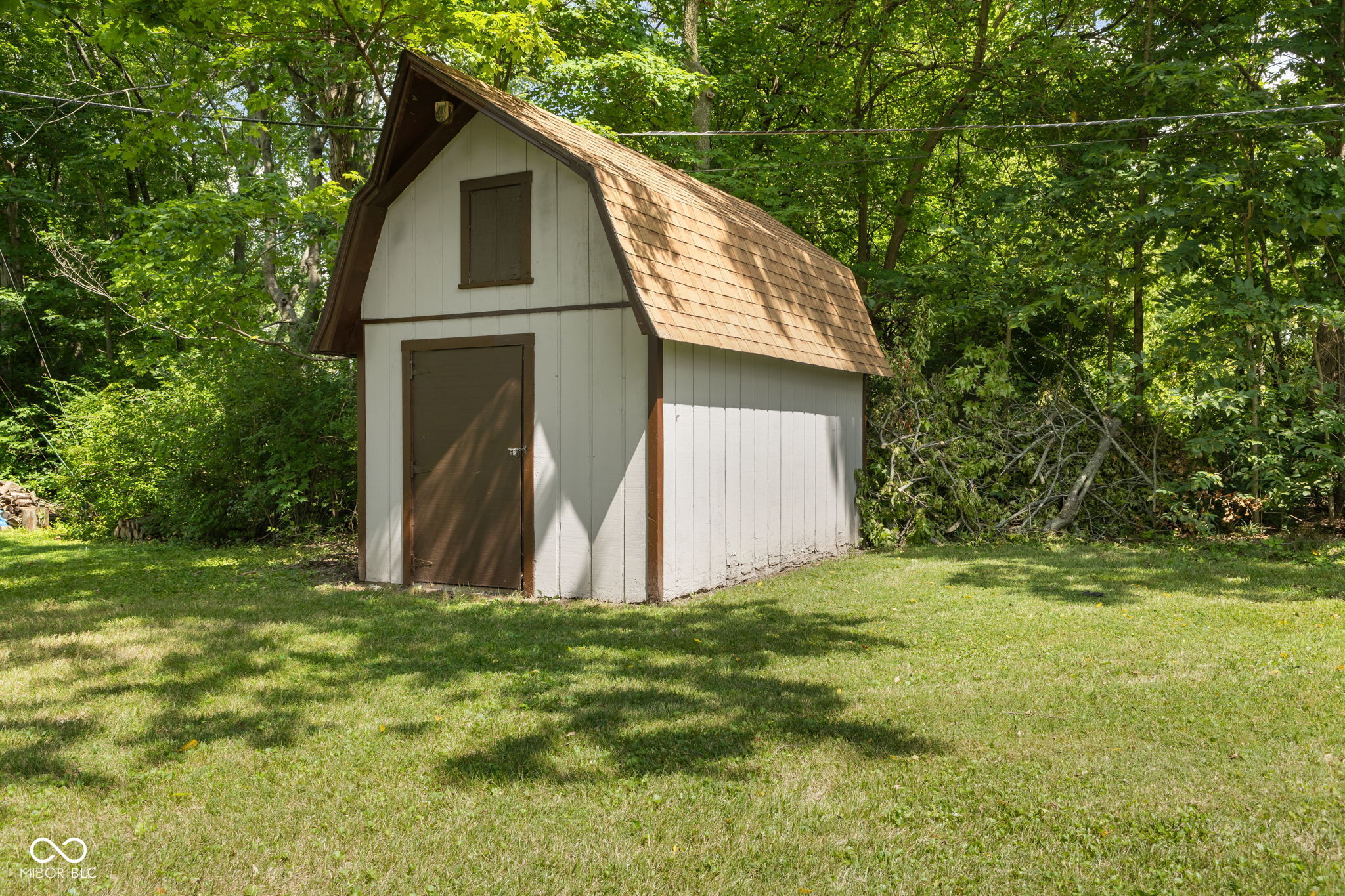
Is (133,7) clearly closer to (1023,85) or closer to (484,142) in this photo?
(484,142)

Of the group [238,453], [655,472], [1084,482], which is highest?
[238,453]

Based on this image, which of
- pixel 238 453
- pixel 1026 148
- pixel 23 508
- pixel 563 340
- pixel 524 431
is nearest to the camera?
pixel 563 340

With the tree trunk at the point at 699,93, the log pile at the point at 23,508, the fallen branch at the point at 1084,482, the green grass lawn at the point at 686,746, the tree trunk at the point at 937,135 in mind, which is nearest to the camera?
the green grass lawn at the point at 686,746

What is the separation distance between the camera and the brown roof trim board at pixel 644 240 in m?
8.56

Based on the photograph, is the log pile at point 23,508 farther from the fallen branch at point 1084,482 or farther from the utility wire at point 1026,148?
the fallen branch at point 1084,482

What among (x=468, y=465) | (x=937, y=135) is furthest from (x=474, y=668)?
(x=937, y=135)

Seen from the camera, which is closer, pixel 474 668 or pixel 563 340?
pixel 474 668

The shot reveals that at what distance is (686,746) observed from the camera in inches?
187

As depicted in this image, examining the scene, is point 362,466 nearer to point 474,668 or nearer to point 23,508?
point 474,668

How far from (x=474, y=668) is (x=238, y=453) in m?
9.21

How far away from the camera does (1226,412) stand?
1214cm

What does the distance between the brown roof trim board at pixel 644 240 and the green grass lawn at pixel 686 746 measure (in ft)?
9.20

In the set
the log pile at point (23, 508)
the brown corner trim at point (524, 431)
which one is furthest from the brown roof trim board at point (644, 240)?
the log pile at point (23, 508)

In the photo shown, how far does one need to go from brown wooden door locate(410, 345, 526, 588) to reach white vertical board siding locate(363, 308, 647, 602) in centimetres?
25
